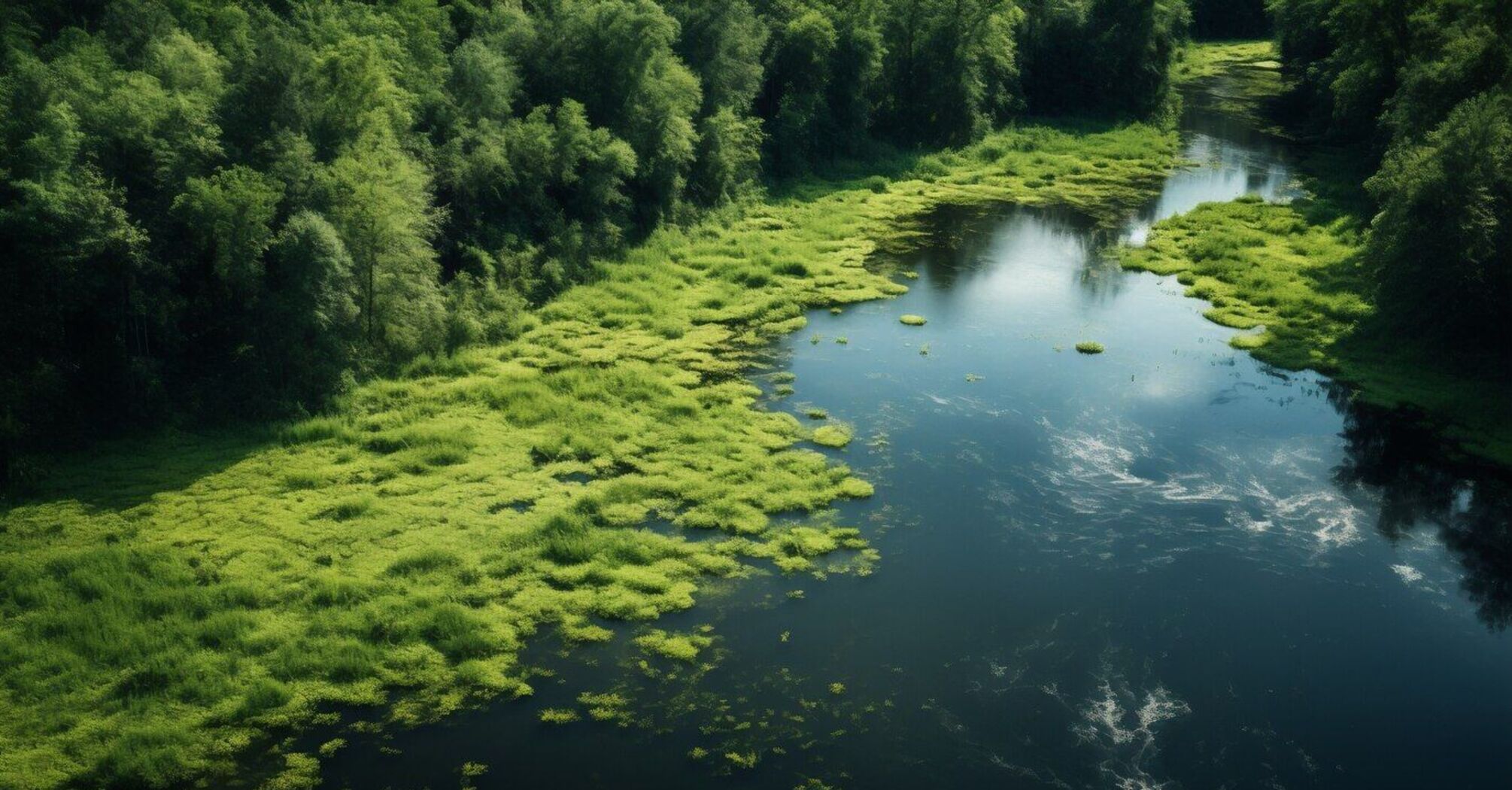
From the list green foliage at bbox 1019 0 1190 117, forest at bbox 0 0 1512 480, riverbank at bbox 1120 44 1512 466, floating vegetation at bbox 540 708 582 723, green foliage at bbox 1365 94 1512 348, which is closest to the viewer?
floating vegetation at bbox 540 708 582 723

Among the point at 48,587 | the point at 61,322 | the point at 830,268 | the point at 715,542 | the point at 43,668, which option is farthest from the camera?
the point at 830,268

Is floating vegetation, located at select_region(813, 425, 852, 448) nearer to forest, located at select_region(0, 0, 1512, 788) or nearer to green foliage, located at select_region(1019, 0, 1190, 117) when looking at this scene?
forest, located at select_region(0, 0, 1512, 788)

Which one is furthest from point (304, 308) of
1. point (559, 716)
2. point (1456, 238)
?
point (1456, 238)

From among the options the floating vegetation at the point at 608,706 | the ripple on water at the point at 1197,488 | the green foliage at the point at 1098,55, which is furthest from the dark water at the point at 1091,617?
the green foliage at the point at 1098,55

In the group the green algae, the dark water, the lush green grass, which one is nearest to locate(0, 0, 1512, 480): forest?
the lush green grass

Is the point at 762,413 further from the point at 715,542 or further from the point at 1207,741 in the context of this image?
the point at 1207,741

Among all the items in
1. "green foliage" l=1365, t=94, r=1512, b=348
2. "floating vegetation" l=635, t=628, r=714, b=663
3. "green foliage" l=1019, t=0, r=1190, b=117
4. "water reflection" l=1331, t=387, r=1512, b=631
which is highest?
"green foliage" l=1019, t=0, r=1190, b=117

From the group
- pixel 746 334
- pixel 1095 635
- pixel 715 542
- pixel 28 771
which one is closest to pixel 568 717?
pixel 715 542

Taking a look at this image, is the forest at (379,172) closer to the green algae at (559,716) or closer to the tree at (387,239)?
the tree at (387,239)
